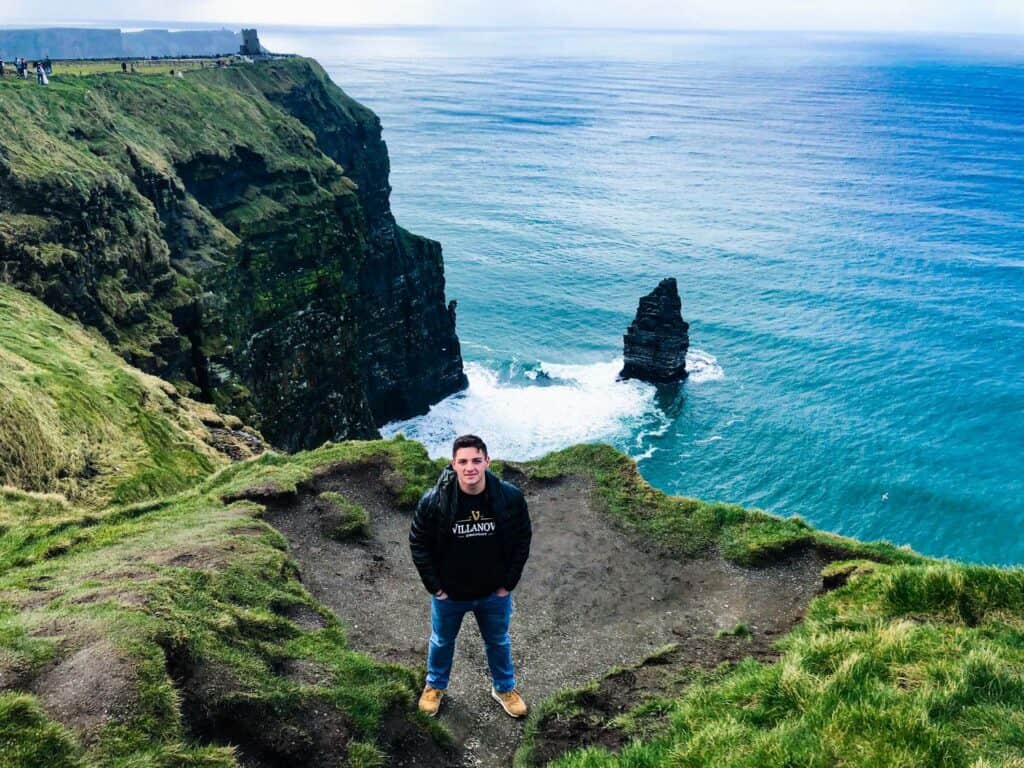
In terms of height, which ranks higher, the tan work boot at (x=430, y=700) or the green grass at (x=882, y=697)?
the green grass at (x=882, y=697)

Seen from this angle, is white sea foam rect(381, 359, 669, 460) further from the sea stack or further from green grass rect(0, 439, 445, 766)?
green grass rect(0, 439, 445, 766)

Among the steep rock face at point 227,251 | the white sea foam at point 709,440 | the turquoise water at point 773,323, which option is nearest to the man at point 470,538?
the steep rock face at point 227,251

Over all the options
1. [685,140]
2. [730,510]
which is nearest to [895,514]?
[730,510]

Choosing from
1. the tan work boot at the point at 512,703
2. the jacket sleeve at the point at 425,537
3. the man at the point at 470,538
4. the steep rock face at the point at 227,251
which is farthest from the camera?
the steep rock face at the point at 227,251

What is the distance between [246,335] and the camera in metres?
44.6

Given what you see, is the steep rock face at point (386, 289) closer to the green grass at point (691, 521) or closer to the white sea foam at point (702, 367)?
the white sea foam at point (702, 367)

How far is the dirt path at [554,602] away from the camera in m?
12.3

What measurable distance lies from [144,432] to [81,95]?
3261cm

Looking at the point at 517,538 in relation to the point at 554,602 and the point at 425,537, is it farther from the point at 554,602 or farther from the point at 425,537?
the point at 554,602

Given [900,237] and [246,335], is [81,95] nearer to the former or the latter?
[246,335]

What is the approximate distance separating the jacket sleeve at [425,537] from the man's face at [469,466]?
0.54 m

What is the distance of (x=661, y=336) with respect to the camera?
72938mm

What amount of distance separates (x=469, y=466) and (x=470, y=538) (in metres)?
1.00

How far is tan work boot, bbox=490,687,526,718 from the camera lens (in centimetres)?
1090
